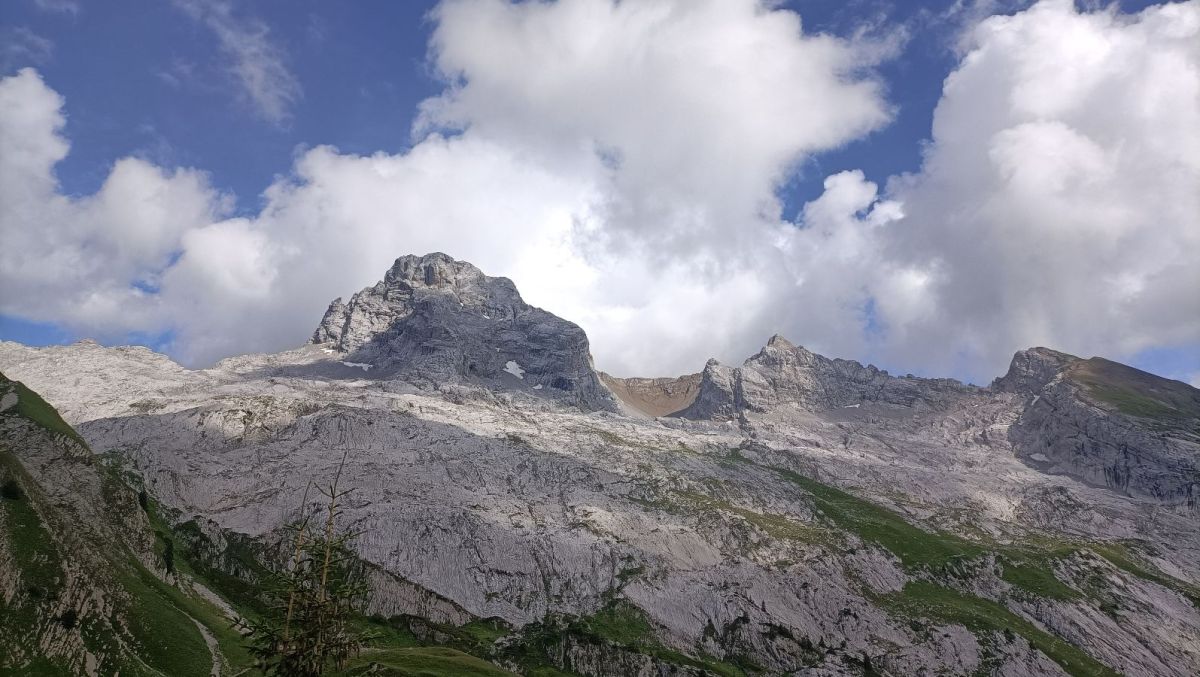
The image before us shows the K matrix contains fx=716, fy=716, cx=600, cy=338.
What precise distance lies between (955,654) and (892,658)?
19816mm

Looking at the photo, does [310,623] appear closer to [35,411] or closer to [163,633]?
[163,633]

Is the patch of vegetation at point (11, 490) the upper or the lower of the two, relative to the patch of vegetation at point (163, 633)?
upper

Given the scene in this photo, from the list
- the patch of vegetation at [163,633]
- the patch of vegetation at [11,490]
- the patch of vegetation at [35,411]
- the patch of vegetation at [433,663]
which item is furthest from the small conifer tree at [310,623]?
the patch of vegetation at [35,411]

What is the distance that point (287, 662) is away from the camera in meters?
36.3

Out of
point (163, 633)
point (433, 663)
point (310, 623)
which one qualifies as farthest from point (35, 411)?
point (310, 623)

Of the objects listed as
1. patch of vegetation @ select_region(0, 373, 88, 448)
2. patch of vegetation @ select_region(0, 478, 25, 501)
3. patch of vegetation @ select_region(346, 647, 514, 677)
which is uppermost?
patch of vegetation @ select_region(0, 373, 88, 448)

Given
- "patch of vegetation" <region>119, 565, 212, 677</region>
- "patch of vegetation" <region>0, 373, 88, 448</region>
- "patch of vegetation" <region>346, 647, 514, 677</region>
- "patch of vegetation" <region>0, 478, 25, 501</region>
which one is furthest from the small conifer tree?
"patch of vegetation" <region>0, 373, 88, 448</region>

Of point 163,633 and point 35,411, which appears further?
point 35,411

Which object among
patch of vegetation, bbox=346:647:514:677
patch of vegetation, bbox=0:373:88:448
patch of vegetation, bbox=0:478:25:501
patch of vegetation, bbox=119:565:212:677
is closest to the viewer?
patch of vegetation, bbox=119:565:212:677

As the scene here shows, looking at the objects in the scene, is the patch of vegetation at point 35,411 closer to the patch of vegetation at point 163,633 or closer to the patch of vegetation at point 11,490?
the patch of vegetation at point 11,490

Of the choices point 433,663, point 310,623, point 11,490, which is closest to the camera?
point 310,623

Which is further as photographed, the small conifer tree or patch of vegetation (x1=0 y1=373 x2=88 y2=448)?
patch of vegetation (x1=0 y1=373 x2=88 y2=448)

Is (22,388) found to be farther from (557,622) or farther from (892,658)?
(892,658)

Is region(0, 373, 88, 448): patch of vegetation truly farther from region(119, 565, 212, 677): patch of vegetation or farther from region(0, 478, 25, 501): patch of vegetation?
region(119, 565, 212, 677): patch of vegetation
